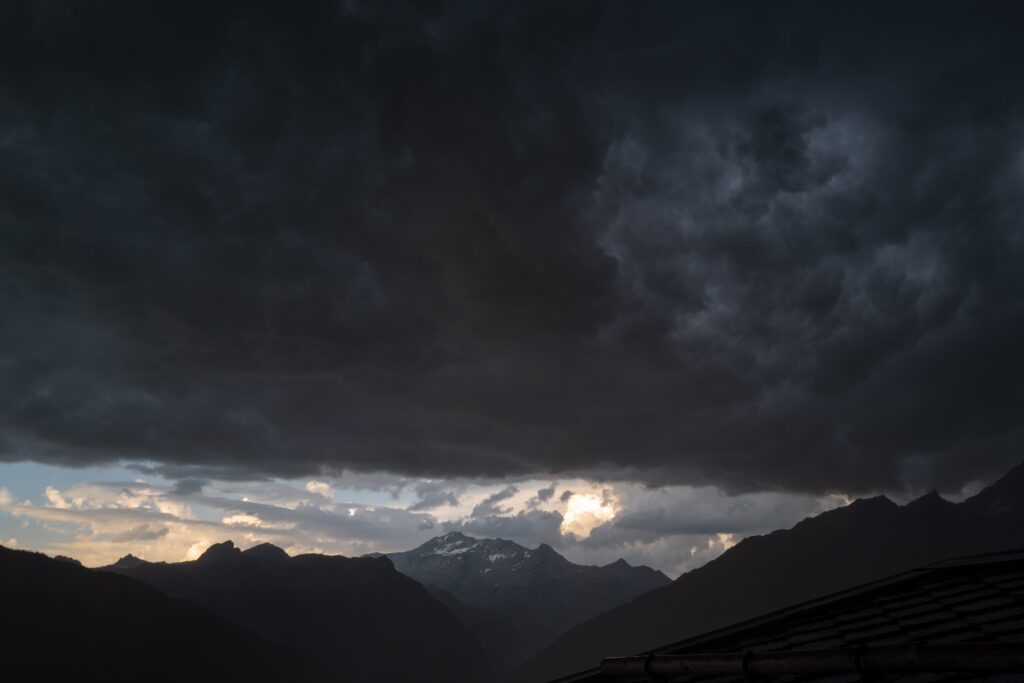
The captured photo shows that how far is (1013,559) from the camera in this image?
12.8 meters

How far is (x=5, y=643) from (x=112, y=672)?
30.0m

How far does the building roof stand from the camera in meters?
9.05

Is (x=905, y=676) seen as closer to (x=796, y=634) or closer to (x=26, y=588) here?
(x=796, y=634)

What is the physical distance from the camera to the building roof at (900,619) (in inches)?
356

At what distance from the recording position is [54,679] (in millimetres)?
175875

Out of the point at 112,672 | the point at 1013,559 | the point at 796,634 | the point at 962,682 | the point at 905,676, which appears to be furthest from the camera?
the point at 112,672

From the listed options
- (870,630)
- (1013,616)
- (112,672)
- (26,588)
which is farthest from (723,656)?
(26,588)

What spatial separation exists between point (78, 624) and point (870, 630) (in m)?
252

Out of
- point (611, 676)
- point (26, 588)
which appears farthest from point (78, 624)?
point (611, 676)

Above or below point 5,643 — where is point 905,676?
above

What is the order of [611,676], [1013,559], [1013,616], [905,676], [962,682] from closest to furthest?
[962,682], [905,676], [1013,616], [611,676], [1013,559]

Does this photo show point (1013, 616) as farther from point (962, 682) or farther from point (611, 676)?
point (611, 676)

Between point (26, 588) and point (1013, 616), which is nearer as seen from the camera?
point (1013, 616)

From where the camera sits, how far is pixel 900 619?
10.9 metres
